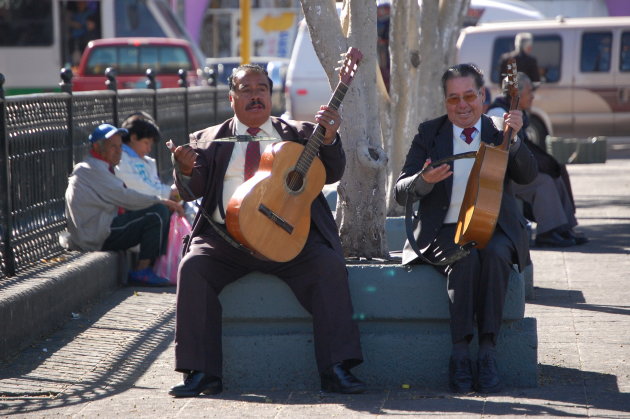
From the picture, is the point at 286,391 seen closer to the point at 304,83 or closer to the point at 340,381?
the point at 340,381

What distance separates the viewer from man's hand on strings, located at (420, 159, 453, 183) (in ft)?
17.4

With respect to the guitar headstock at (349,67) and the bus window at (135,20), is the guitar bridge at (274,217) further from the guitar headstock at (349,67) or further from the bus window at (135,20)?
the bus window at (135,20)

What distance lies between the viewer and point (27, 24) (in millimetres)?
23188

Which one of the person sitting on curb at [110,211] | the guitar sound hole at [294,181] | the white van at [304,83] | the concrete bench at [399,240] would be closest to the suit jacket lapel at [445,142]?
the guitar sound hole at [294,181]

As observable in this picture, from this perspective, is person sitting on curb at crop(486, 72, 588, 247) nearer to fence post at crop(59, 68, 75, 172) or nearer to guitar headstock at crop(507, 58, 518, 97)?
fence post at crop(59, 68, 75, 172)

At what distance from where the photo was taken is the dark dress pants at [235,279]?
17.6 feet

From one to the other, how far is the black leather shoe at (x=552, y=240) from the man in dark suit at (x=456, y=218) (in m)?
4.36

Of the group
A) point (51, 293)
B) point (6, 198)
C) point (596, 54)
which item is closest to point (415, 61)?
point (6, 198)

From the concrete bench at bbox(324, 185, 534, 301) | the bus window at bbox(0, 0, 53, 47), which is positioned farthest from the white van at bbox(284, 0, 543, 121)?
the concrete bench at bbox(324, 185, 534, 301)

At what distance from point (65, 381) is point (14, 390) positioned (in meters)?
0.28

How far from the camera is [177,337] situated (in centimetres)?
544

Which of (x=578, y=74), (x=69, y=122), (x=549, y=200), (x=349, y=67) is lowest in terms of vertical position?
(x=549, y=200)

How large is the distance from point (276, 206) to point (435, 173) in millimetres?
749

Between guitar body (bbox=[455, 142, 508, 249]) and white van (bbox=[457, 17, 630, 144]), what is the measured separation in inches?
529
